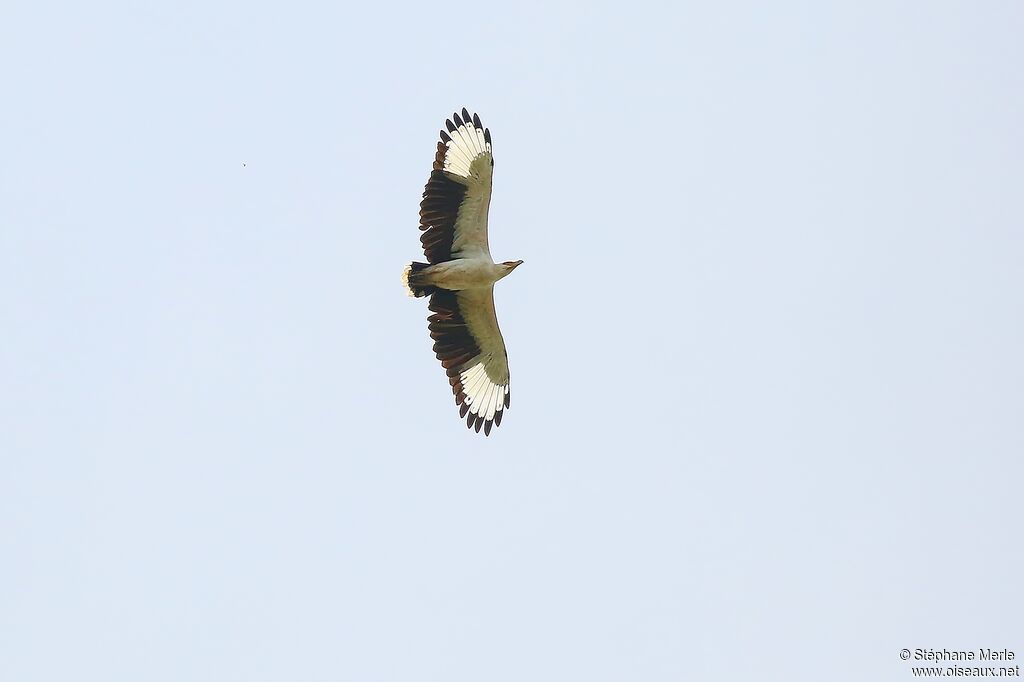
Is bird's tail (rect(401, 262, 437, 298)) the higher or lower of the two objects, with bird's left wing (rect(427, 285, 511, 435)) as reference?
higher

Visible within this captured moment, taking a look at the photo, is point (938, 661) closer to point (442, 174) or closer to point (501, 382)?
point (501, 382)

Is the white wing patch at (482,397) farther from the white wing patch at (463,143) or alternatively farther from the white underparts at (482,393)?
the white wing patch at (463,143)

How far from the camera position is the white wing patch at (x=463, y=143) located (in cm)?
2286

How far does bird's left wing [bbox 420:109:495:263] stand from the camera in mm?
22844

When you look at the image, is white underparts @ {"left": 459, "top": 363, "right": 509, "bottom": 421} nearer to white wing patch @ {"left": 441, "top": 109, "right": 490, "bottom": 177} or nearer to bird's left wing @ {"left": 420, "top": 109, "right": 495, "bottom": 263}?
bird's left wing @ {"left": 420, "top": 109, "right": 495, "bottom": 263}

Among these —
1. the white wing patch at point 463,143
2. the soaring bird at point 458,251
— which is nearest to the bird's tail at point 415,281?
the soaring bird at point 458,251

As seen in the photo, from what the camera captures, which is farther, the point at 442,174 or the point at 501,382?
the point at 501,382

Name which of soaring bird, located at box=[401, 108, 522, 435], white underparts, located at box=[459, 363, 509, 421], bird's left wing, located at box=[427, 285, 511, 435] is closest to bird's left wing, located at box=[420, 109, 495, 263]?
soaring bird, located at box=[401, 108, 522, 435]

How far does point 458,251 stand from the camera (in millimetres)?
23203

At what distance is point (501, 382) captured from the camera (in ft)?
80.2

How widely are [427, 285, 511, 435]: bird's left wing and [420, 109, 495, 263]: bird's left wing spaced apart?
68cm

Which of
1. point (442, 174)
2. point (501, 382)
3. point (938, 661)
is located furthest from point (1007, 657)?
point (442, 174)

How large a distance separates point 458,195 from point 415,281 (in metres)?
1.36

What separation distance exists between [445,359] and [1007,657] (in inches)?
349
